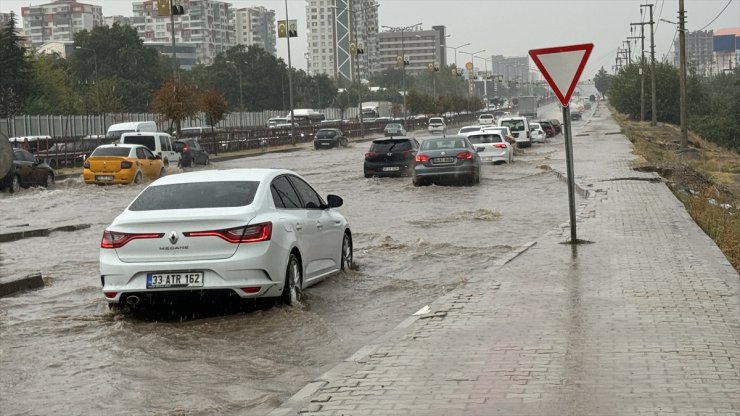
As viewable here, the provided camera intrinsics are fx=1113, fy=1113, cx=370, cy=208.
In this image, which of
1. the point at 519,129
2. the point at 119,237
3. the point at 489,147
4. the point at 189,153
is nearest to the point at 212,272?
the point at 119,237

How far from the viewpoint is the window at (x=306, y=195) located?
12102 mm

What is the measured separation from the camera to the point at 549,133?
77.6 m

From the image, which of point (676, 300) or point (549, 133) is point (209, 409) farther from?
point (549, 133)

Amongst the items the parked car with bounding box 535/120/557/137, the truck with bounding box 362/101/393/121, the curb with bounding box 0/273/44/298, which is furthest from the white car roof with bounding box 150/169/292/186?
the truck with bounding box 362/101/393/121

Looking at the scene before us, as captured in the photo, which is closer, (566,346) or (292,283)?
(566,346)

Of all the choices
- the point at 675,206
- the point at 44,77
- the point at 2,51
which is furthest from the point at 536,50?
the point at 44,77

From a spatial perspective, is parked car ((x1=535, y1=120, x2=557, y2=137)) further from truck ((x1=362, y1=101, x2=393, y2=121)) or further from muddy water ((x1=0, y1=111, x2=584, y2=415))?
muddy water ((x1=0, y1=111, x2=584, y2=415))

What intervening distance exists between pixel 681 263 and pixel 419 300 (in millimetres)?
→ 3128

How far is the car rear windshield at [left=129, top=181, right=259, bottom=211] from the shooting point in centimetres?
1073

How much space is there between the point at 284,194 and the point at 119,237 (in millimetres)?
1904

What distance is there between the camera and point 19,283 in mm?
13164

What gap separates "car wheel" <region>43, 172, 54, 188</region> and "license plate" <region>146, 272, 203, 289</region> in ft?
90.9

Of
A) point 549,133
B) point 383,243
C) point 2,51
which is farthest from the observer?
point 2,51

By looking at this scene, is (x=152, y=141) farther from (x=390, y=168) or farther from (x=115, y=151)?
(x=390, y=168)
